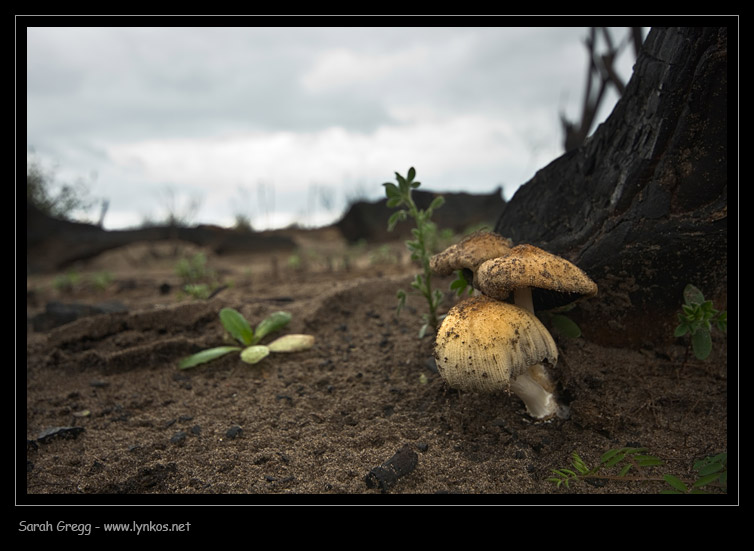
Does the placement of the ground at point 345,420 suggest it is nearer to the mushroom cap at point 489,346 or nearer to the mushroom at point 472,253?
the mushroom cap at point 489,346

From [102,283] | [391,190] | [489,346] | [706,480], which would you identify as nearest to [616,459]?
[706,480]

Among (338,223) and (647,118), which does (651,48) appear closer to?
(647,118)

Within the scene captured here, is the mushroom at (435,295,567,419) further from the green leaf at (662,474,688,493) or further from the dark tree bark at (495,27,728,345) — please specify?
the dark tree bark at (495,27,728,345)

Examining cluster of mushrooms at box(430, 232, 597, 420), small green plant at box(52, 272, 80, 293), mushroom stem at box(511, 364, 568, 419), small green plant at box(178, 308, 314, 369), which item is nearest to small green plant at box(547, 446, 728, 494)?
mushroom stem at box(511, 364, 568, 419)

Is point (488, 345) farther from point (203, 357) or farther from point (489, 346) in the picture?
point (203, 357)
